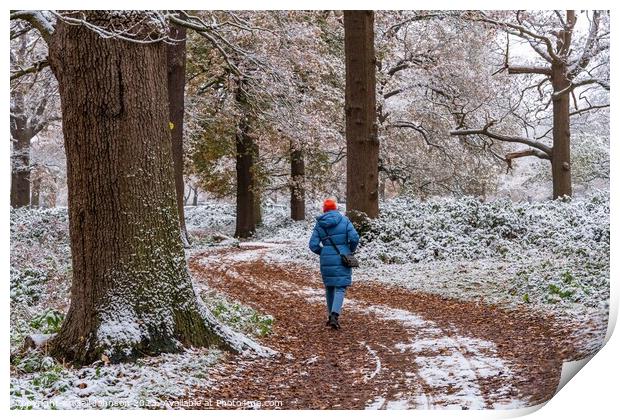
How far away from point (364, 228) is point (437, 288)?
72.7 inches

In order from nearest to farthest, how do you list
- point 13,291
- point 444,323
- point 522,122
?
point 13,291 → point 444,323 → point 522,122

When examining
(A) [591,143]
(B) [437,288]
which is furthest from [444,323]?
(A) [591,143]

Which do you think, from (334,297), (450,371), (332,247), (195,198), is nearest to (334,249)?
(332,247)

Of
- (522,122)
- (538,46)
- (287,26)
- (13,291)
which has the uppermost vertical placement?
(287,26)

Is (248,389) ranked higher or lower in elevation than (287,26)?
lower

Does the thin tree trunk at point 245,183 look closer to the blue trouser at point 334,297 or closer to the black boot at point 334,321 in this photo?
the blue trouser at point 334,297

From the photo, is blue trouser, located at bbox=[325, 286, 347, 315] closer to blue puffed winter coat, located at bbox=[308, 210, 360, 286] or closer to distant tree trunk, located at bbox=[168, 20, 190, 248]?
blue puffed winter coat, located at bbox=[308, 210, 360, 286]

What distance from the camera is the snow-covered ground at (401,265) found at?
3732mm

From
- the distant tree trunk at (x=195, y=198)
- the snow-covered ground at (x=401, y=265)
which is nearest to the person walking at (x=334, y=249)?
the snow-covered ground at (x=401, y=265)

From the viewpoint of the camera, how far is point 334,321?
17.2ft

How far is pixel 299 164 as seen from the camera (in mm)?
10312

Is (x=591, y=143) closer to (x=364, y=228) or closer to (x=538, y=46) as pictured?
(x=538, y=46)

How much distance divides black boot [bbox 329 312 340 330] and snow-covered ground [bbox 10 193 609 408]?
0.59m

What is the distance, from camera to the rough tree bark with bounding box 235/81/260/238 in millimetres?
9039
